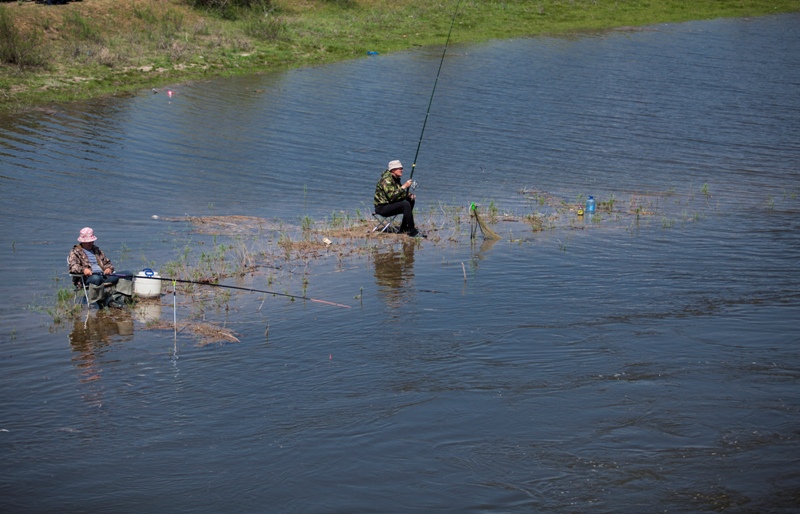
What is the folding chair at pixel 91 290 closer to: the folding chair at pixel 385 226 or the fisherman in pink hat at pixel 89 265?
the fisherman in pink hat at pixel 89 265

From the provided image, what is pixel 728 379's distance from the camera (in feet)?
27.6

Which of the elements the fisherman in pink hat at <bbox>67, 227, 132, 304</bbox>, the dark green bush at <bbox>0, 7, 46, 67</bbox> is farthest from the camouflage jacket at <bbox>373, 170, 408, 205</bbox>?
the dark green bush at <bbox>0, 7, 46, 67</bbox>

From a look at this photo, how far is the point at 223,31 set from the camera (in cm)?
3177

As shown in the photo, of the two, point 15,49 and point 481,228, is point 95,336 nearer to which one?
point 481,228

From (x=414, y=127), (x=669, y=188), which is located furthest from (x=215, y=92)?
(x=669, y=188)

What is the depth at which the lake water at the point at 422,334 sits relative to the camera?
688cm

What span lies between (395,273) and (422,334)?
2360 mm

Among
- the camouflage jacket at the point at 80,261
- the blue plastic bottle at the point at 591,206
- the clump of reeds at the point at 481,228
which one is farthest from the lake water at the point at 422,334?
the camouflage jacket at the point at 80,261

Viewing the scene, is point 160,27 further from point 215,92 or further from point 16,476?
point 16,476

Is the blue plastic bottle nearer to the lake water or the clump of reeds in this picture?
the lake water

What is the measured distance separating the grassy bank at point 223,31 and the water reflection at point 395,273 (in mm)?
13300

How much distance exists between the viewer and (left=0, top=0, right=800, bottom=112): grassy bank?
24969 millimetres

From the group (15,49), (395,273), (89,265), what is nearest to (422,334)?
(395,273)

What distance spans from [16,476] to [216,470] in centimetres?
147
